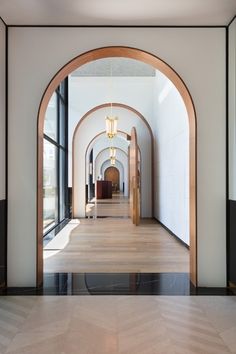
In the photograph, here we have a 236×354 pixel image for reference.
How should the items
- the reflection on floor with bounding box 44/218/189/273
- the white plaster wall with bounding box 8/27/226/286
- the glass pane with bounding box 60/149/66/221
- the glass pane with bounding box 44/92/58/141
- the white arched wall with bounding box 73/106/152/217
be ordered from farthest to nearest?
1. the white arched wall with bounding box 73/106/152/217
2. the glass pane with bounding box 60/149/66/221
3. the glass pane with bounding box 44/92/58/141
4. the reflection on floor with bounding box 44/218/189/273
5. the white plaster wall with bounding box 8/27/226/286

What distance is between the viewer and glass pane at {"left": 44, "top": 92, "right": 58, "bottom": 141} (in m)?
8.95

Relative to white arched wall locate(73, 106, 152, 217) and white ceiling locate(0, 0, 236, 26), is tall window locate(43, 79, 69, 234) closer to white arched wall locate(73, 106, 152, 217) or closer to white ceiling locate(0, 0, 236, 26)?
white arched wall locate(73, 106, 152, 217)

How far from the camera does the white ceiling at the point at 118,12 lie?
12.2 feet

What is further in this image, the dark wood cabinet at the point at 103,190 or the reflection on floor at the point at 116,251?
the dark wood cabinet at the point at 103,190

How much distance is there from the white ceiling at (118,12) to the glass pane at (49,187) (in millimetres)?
4393

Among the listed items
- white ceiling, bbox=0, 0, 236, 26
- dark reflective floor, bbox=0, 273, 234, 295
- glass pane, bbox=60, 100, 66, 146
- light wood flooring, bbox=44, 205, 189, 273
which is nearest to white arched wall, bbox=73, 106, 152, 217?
glass pane, bbox=60, 100, 66, 146

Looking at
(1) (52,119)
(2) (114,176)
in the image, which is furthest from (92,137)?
(2) (114,176)

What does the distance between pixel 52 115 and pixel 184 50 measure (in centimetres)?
599

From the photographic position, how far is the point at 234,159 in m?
4.09

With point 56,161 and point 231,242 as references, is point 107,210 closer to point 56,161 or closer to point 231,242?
point 56,161

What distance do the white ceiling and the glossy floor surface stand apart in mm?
3268

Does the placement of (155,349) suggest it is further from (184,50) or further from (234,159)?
(184,50)

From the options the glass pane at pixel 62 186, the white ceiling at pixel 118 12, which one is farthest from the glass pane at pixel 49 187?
the white ceiling at pixel 118 12

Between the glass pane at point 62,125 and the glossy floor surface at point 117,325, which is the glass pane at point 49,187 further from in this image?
the glossy floor surface at point 117,325
